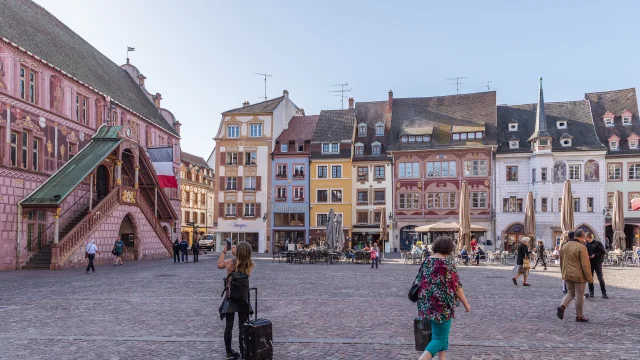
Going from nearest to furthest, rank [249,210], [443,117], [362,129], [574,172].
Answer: [574,172]
[443,117]
[249,210]
[362,129]

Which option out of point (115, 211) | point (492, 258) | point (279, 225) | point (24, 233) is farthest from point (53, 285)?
point (279, 225)

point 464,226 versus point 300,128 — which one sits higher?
point 300,128

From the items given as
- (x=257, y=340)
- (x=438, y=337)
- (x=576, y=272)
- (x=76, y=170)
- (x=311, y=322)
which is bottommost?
(x=311, y=322)

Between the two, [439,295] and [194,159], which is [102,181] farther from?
[194,159]

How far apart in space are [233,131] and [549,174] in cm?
2828

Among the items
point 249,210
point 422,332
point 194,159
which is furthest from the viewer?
point 194,159

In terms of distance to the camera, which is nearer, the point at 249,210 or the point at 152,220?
the point at 152,220

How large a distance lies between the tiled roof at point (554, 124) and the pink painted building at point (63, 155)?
2952cm

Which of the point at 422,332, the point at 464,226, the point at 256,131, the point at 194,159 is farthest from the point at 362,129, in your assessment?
the point at 422,332

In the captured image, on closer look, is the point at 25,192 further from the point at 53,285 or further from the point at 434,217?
the point at 434,217

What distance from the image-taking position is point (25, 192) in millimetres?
26969

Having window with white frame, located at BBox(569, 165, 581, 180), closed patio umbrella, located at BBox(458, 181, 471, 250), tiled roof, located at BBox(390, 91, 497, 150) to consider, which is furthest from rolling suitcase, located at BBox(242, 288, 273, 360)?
window with white frame, located at BBox(569, 165, 581, 180)

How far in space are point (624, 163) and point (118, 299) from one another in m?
43.7

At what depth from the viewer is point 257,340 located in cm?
704
